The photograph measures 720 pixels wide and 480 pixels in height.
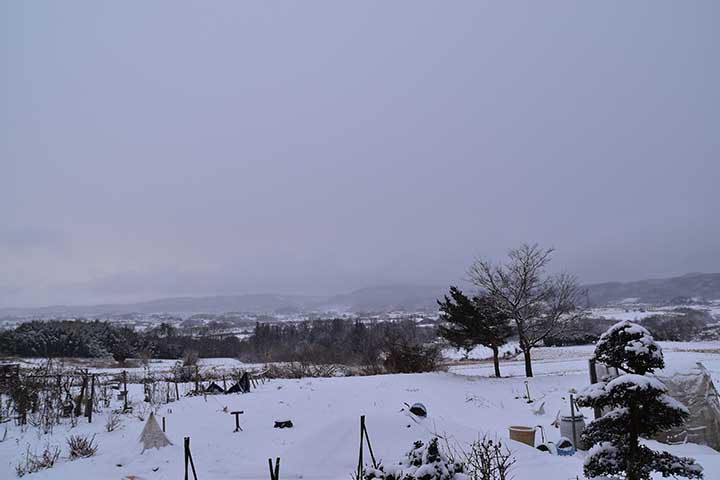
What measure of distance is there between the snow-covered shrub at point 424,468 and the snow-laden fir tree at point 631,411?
152cm

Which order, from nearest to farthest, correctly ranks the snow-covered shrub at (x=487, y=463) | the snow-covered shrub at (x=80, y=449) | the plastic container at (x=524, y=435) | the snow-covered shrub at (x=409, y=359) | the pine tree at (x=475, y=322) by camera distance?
the snow-covered shrub at (x=487, y=463) < the snow-covered shrub at (x=80, y=449) < the plastic container at (x=524, y=435) < the pine tree at (x=475, y=322) < the snow-covered shrub at (x=409, y=359)

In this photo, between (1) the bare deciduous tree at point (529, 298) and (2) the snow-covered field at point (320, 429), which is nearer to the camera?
(2) the snow-covered field at point (320, 429)

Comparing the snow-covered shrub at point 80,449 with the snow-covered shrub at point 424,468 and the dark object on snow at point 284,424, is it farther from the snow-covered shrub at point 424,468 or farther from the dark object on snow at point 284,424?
the snow-covered shrub at point 424,468

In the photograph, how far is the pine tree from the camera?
70.3ft

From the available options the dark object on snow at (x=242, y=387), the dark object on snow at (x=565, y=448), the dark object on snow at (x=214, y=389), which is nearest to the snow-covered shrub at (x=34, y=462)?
the dark object on snow at (x=242, y=387)

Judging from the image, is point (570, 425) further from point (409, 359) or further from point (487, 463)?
point (409, 359)

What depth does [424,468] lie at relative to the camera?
14.5ft

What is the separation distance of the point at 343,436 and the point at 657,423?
19.5 ft

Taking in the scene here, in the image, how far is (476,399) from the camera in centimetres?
1639

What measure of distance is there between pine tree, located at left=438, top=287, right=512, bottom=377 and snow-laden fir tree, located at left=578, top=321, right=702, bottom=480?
1663 cm

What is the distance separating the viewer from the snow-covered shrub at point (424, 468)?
4383mm

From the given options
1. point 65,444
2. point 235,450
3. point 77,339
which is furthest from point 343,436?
point 77,339

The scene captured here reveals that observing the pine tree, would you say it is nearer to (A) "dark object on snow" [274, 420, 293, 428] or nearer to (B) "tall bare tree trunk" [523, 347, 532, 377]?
(B) "tall bare tree trunk" [523, 347, 532, 377]

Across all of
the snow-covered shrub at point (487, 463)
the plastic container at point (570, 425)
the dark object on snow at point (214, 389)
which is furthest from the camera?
the dark object on snow at point (214, 389)
